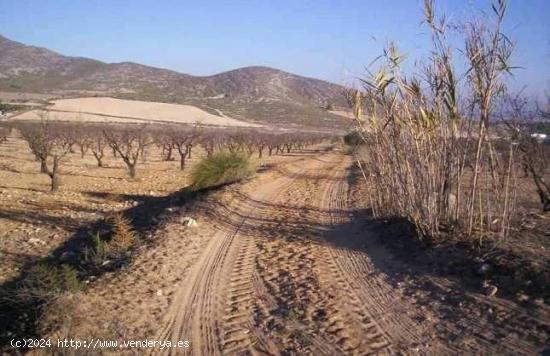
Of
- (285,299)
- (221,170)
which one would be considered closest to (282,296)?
(285,299)

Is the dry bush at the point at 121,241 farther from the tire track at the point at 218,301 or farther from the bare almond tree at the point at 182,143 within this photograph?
the bare almond tree at the point at 182,143

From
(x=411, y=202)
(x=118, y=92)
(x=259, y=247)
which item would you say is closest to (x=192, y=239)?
(x=259, y=247)

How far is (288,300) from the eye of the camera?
6.18 meters

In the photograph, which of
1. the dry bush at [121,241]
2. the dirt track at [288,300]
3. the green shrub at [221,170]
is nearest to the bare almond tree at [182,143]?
the green shrub at [221,170]

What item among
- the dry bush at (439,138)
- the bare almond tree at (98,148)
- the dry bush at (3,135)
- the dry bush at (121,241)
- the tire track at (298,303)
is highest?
the dry bush at (439,138)

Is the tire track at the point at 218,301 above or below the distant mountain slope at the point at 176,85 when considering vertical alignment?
below

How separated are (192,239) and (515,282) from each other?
5.72 m

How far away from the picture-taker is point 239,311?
5891mm

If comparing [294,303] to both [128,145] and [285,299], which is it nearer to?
[285,299]

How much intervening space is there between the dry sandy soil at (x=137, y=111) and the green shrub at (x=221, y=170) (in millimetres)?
62823

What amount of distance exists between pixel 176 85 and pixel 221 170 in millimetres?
115255

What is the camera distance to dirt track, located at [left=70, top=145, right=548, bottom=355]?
491cm

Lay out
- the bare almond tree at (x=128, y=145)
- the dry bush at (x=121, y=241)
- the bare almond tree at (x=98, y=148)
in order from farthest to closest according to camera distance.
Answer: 1. the bare almond tree at (x=98, y=148)
2. the bare almond tree at (x=128, y=145)
3. the dry bush at (x=121, y=241)

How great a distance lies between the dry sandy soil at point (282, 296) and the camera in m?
4.95
